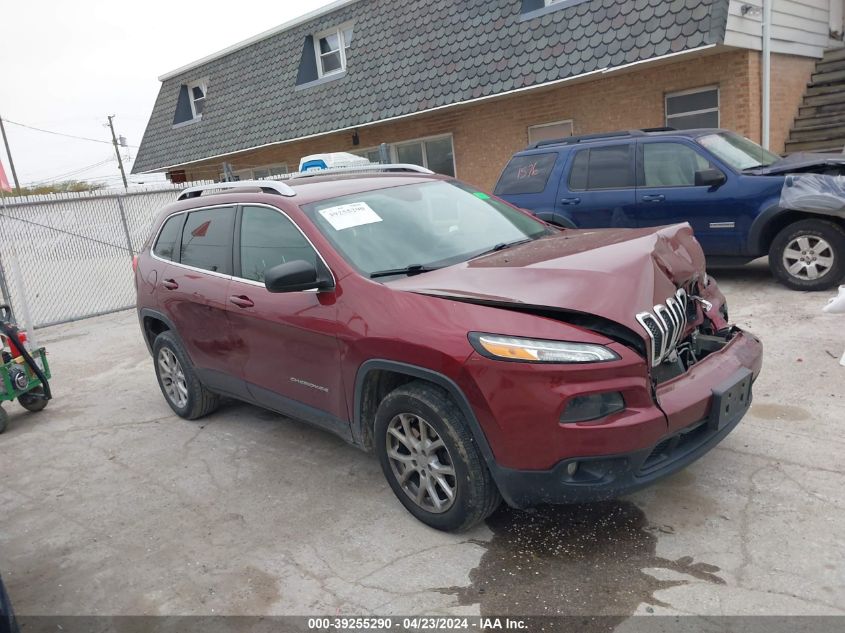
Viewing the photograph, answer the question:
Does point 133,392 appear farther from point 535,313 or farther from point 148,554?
point 535,313

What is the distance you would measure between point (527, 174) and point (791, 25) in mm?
6285

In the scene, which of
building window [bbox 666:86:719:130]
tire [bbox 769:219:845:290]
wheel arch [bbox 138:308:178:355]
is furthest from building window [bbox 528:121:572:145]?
wheel arch [bbox 138:308:178:355]

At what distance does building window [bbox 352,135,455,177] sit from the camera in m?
13.8

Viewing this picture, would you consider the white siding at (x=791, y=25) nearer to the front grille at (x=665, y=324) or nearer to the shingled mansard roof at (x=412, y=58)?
the shingled mansard roof at (x=412, y=58)

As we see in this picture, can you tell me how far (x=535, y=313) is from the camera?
284 cm

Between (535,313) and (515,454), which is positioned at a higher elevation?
(535,313)

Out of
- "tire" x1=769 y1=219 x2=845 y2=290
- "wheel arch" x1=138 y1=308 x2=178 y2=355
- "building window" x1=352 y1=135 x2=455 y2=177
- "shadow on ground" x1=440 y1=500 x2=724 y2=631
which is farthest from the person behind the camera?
"building window" x1=352 y1=135 x2=455 y2=177

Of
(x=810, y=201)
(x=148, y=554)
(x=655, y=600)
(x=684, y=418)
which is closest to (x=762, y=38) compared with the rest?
(x=810, y=201)

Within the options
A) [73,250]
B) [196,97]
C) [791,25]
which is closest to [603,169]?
[791,25]

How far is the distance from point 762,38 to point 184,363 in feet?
31.9

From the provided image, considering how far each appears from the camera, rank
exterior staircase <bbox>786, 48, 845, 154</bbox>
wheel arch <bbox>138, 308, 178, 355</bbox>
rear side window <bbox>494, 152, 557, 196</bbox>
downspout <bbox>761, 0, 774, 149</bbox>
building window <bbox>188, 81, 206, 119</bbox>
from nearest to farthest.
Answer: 1. wheel arch <bbox>138, 308, 178, 355</bbox>
2. rear side window <bbox>494, 152, 557, 196</bbox>
3. downspout <bbox>761, 0, 774, 149</bbox>
4. exterior staircase <bbox>786, 48, 845, 154</bbox>
5. building window <bbox>188, 81, 206, 119</bbox>

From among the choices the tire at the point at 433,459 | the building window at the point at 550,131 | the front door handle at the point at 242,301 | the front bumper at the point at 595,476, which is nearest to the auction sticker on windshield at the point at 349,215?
the front door handle at the point at 242,301

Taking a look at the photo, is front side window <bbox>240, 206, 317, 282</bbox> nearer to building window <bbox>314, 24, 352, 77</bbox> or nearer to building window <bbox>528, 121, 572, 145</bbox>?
building window <bbox>528, 121, 572, 145</bbox>

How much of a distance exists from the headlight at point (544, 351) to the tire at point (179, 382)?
10.0ft
